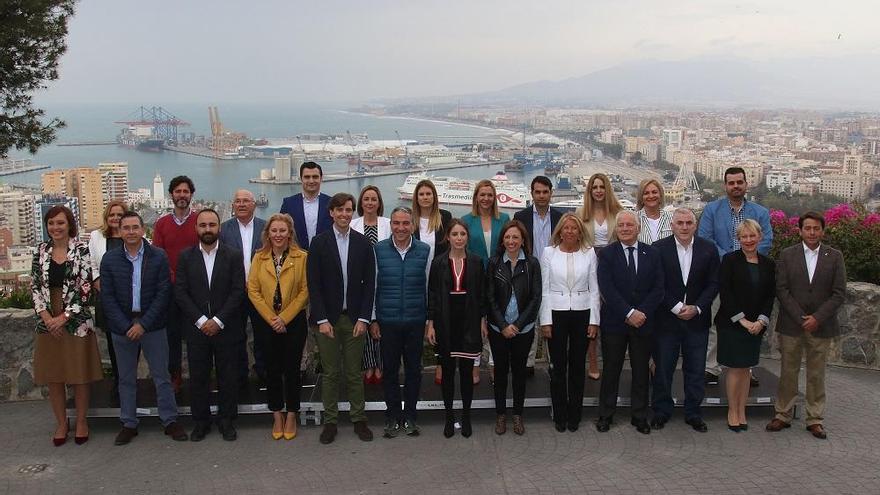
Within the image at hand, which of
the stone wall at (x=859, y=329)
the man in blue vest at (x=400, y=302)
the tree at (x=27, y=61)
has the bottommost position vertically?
the stone wall at (x=859, y=329)

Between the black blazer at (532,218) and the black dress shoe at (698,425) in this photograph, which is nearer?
the black dress shoe at (698,425)

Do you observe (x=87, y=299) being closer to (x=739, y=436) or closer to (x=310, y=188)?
(x=310, y=188)

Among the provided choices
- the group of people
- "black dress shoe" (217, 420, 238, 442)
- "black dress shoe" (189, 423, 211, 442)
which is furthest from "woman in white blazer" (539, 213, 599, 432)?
"black dress shoe" (189, 423, 211, 442)

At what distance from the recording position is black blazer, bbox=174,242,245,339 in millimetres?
4379

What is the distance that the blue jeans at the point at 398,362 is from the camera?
444cm

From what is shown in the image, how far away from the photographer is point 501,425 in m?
4.53

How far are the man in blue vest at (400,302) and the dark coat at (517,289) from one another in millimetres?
448

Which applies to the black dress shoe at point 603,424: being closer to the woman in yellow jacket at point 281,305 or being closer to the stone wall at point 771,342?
the woman in yellow jacket at point 281,305

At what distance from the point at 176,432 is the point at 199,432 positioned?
5.9 inches

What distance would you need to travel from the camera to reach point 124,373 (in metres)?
4.45

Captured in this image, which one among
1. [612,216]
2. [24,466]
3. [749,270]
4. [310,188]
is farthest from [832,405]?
[24,466]

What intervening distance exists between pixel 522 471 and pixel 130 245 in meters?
2.76

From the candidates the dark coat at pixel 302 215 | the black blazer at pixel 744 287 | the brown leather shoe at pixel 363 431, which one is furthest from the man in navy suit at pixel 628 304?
the dark coat at pixel 302 215

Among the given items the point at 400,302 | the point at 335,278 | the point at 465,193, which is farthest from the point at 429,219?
the point at 465,193
